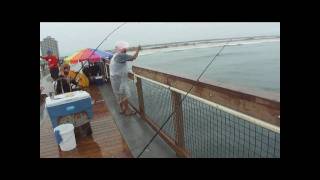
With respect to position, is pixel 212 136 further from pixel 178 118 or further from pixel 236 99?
pixel 236 99

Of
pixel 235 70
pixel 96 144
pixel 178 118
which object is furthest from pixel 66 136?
pixel 235 70

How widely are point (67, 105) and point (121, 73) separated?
1474 mm

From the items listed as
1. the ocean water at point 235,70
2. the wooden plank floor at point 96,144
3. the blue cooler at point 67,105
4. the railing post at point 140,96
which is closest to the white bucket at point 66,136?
the wooden plank floor at point 96,144

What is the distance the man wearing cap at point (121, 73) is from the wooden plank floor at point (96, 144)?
0.45 metres

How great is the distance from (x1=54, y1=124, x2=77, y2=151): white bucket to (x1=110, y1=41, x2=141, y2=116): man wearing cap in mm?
1590

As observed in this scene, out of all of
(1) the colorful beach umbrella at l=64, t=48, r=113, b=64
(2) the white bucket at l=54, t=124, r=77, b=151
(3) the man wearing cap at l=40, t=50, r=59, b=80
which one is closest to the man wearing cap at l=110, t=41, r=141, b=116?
(2) the white bucket at l=54, t=124, r=77, b=151

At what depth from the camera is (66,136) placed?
402cm

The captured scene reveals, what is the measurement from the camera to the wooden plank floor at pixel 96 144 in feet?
12.8

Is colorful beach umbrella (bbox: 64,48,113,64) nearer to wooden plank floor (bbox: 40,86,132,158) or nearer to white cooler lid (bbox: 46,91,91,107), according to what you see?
wooden plank floor (bbox: 40,86,132,158)

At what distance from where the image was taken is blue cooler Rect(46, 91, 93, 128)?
418 centimetres

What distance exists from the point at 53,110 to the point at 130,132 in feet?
4.29

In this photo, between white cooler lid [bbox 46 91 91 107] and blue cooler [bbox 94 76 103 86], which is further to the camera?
blue cooler [bbox 94 76 103 86]

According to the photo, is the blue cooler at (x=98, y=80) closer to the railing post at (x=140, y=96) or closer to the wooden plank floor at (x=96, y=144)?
the wooden plank floor at (x=96, y=144)

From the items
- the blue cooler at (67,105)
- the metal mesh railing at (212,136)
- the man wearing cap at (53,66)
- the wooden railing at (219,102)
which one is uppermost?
the man wearing cap at (53,66)
